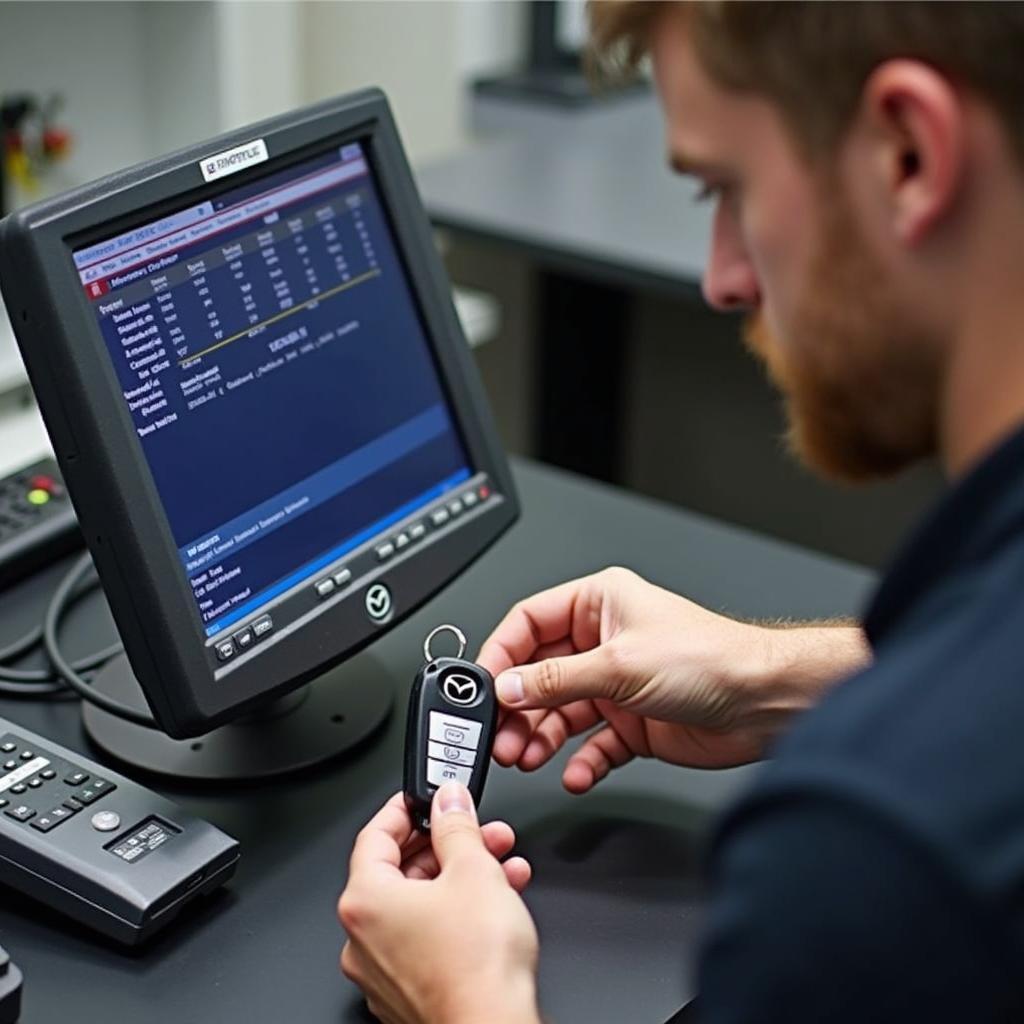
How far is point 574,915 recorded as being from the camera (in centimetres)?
91

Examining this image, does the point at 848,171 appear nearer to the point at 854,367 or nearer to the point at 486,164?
the point at 854,367

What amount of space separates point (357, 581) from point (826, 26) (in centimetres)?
47

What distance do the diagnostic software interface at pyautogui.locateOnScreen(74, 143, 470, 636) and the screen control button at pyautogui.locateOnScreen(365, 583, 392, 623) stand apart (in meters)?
0.03

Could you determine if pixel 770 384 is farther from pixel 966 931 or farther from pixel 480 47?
pixel 966 931

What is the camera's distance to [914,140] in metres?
0.67

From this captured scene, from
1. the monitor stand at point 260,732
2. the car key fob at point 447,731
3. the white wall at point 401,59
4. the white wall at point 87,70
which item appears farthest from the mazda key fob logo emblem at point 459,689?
the white wall at point 401,59

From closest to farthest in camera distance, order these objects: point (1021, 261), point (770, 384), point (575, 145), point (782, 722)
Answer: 1. point (1021, 261)
2. point (782, 722)
3. point (575, 145)
4. point (770, 384)

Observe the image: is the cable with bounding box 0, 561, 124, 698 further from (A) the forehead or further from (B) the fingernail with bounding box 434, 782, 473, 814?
(A) the forehead

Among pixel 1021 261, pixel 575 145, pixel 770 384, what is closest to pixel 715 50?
pixel 1021 261

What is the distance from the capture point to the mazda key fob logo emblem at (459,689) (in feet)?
3.12

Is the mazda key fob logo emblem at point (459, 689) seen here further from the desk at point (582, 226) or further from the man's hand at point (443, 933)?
the desk at point (582, 226)

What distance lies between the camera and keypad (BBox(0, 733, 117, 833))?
899 mm

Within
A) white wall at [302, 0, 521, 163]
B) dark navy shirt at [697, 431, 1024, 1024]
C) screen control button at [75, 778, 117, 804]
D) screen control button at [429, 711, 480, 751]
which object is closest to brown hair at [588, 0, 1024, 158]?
dark navy shirt at [697, 431, 1024, 1024]

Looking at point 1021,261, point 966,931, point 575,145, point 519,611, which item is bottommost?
point 575,145
